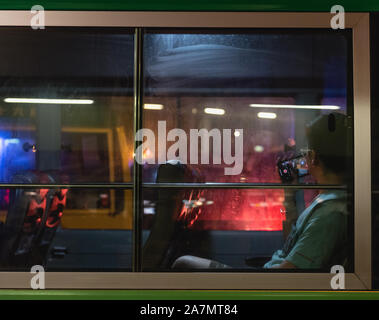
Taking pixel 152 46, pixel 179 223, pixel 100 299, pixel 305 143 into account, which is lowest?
pixel 100 299

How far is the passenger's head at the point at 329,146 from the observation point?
2088 millimetres

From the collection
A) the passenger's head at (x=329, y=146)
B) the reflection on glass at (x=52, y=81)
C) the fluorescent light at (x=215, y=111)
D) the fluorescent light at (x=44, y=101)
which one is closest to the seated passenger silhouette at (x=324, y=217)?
the passenger's head at (x=329, y=146)

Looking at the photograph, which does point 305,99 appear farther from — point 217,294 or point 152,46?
point 217,294

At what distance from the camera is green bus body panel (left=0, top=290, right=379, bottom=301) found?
1.99 metres

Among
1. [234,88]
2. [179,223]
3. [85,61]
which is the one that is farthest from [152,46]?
[179,223]

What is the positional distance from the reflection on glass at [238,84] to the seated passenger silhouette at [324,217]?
5 cm

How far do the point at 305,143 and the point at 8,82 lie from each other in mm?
1561

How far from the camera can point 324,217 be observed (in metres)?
2.20

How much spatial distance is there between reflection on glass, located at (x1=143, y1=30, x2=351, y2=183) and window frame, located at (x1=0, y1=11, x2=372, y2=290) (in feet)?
0.21

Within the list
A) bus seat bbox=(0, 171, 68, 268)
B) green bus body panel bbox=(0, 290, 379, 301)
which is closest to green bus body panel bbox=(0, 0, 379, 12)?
bus seat bbox=(0, 171, 68, 268)

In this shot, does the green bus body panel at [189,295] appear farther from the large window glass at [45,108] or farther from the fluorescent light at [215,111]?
the fluorescent light at [215,111]

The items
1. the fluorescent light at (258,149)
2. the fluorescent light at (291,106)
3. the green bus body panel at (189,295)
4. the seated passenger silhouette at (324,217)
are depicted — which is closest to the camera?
the green bus body panel at (189,295)

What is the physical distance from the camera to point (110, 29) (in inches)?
80.8

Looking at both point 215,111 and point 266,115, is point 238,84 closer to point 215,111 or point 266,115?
point 266,115
